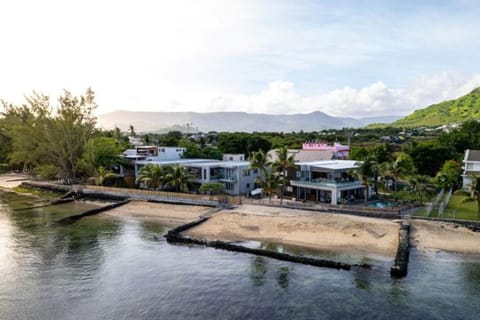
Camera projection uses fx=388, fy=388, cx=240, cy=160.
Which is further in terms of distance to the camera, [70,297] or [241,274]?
[241,274]

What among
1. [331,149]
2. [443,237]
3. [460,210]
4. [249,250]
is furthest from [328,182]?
[249,250]

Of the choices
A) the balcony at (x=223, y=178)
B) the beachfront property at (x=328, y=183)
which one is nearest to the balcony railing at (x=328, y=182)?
the beachfront property at (x=328, y=183)

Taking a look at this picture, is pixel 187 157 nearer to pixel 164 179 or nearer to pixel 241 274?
pixel 164 179

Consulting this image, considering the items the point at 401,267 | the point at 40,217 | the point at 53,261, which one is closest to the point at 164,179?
the point at 40,217

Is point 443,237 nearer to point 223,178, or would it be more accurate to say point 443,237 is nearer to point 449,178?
point 449,178

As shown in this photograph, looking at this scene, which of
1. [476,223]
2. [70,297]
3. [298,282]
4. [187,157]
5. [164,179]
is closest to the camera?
[70,297]

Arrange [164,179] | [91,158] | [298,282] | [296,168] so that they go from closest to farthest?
1. [298,282]
2. [296,168]
3. [164,179]
4. [91,158]

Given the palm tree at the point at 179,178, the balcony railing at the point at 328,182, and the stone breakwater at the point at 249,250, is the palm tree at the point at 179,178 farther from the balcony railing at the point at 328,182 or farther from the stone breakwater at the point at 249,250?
the balcony railing at the point at 328,182
